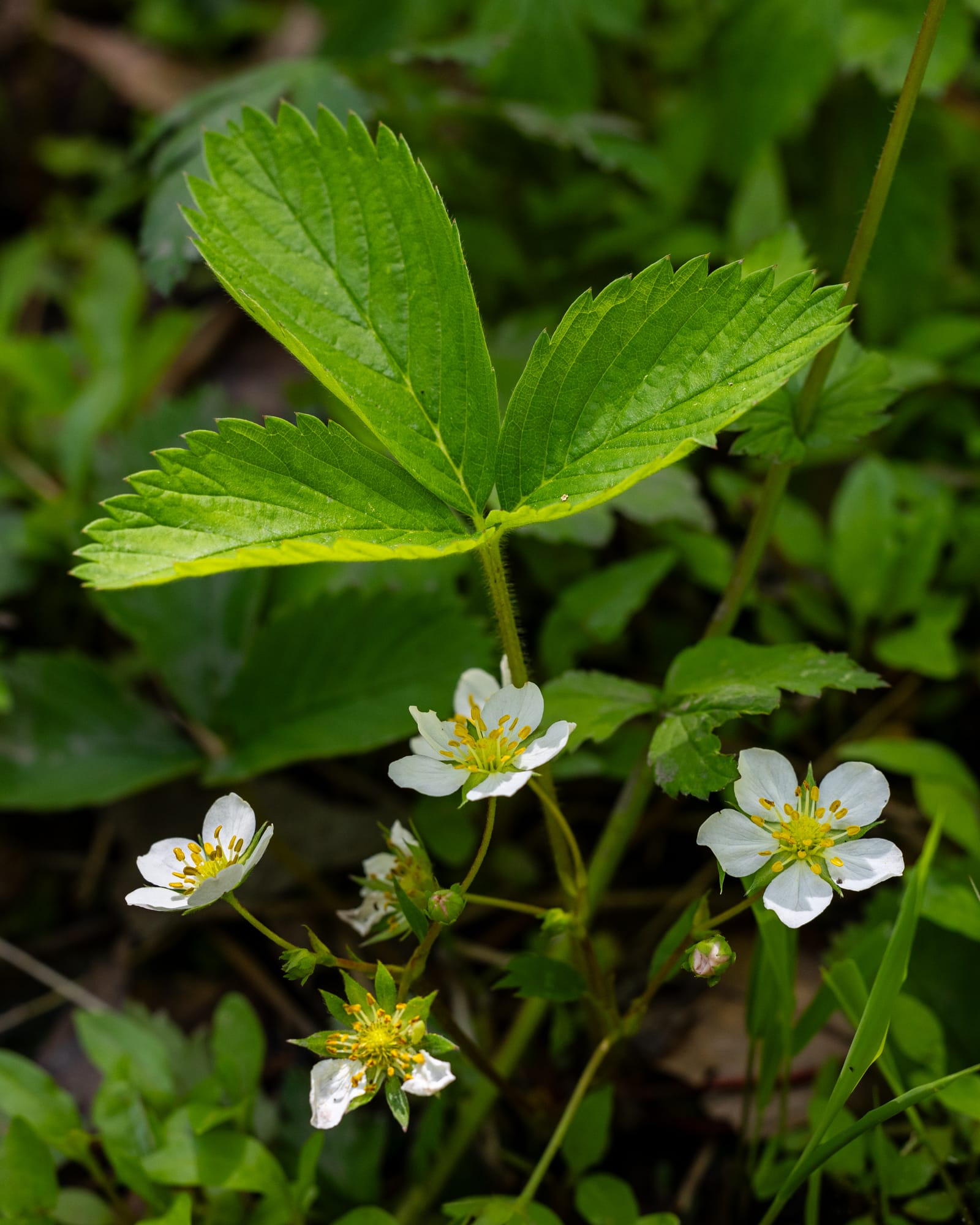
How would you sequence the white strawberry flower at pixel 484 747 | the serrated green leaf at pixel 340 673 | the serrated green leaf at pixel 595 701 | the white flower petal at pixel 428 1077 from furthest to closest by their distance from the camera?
1. the serrated green leaf at pixel 340 673
2. the serrated green leaf at pixel 595 701
3. the white strawberry flower at pixel 484 747
4. the white flower petal at pixel 428 1077

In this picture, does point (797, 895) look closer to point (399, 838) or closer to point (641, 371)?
point (399, 838)

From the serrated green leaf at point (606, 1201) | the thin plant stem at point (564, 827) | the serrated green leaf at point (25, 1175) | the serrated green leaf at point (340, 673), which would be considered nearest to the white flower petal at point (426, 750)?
the thin plant stem at point (564, 827)

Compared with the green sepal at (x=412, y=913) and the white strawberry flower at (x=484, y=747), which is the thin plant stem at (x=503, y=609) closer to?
the white strawberry flower at (x=484, y=747)

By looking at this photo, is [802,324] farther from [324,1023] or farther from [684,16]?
[684,16]

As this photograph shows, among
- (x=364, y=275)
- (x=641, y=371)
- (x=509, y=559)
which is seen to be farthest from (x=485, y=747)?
(x=509, y=559)

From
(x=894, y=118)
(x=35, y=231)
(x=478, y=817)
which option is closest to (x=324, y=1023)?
(x=478, y=817)

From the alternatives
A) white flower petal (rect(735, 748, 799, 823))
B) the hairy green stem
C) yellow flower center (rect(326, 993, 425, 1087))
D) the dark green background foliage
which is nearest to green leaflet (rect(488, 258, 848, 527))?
the dark green background foliage

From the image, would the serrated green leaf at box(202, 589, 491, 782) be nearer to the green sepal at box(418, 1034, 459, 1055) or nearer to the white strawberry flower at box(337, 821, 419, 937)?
the white strawberry flower at box(337, 821, 419, 937)
